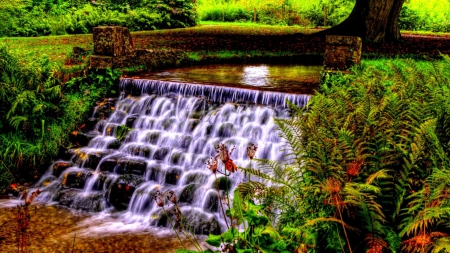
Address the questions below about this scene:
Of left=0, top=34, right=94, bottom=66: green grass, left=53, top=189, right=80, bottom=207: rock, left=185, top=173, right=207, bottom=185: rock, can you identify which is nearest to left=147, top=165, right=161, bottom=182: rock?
left=185, top=173, right=207, bottom=185: rock

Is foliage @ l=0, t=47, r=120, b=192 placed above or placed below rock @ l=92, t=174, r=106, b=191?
above

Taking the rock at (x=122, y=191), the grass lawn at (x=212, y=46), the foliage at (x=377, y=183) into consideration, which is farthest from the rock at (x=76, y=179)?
the grass lawn at (x=212, y=46)

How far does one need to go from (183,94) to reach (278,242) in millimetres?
5773

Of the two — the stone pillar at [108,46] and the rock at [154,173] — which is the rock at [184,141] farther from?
the stone pillar at [108,46]

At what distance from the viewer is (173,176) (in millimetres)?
7074

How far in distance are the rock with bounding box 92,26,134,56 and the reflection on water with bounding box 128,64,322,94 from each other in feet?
2.60

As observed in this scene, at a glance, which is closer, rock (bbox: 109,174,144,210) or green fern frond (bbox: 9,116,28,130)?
rock (bbox: 109,174,144,210)

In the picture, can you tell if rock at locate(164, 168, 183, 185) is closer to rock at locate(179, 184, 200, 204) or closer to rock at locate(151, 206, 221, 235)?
rock at locate(179, 184, 200, 204)

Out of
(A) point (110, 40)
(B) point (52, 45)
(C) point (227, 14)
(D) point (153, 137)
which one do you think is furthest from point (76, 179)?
(C) point (227, 14)

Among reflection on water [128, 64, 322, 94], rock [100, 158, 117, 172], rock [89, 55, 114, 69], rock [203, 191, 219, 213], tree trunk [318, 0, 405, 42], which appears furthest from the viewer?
tree trunk [318, 0, 405, 42]

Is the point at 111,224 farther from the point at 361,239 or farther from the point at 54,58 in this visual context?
the point at 54,58

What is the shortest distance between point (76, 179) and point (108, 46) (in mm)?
3334

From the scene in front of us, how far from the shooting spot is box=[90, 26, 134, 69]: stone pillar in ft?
31.3

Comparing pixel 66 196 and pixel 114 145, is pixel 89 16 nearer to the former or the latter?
pixel 114 145
